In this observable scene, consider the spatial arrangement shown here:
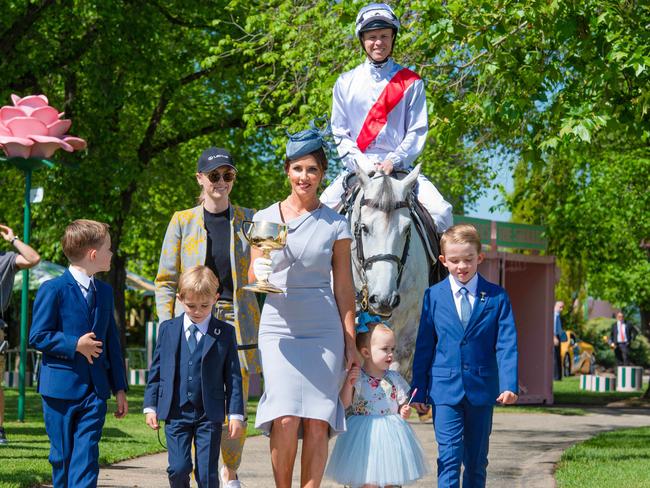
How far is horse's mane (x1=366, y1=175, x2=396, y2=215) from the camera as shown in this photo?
7.61 m

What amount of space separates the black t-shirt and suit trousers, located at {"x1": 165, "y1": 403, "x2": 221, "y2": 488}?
1073mm

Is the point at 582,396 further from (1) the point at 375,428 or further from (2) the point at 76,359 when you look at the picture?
(2) the point at 76,359

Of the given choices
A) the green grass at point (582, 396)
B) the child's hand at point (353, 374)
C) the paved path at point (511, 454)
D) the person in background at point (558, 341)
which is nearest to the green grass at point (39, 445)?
the paved path at point (511, 454)

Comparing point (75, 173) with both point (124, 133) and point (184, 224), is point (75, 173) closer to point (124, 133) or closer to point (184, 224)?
point (124, 133)

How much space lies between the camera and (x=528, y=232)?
21359 mm

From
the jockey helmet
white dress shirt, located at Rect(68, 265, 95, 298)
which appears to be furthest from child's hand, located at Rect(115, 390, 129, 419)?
the jockey helmet

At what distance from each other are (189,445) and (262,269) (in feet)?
3.57

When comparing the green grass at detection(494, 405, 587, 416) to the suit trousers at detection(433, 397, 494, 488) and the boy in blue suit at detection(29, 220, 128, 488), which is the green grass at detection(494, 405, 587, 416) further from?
the boy in blue suit at detection(29, 220, 128, 488)

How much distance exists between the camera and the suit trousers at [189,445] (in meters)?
6.15

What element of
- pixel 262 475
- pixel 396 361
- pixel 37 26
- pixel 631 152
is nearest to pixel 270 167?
pixel 37 26

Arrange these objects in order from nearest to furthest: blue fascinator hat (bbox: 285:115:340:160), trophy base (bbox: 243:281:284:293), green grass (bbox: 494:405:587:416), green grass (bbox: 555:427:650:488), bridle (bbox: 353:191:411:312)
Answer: trophy base (bbox: 243:281:284:293) < blue fascinator hat (bbox: 285:115:340:160) < bridle (bbox: 353:191:411:312) < green grass (bbox: 555:427:650:488) < green grass (bbox: 494:405:587:416)

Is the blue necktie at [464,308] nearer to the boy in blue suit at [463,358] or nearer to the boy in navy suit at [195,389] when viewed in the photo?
the boy in blue suit at [463,358]

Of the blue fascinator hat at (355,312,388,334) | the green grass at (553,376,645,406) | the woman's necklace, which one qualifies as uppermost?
the woman's necklace

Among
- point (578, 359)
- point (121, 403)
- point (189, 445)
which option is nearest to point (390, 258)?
point (189, 445)
